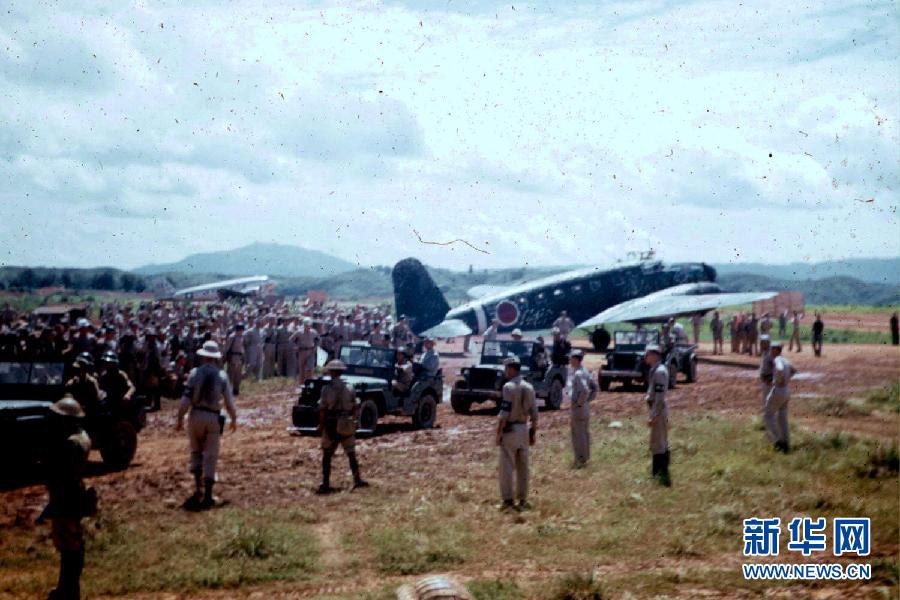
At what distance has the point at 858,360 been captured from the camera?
36.5 meters

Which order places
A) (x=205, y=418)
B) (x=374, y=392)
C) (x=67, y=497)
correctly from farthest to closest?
(x=374, y=392) → (x=205, y=418) → (x=67, y=497)

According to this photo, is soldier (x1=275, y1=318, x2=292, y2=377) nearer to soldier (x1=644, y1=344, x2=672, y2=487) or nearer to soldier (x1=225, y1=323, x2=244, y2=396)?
soldier (x1=225, y1=323, x2=244, y2=396)

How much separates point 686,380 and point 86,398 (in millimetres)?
20720

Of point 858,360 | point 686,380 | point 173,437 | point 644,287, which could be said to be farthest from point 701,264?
point 173,437

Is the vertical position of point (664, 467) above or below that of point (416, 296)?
below

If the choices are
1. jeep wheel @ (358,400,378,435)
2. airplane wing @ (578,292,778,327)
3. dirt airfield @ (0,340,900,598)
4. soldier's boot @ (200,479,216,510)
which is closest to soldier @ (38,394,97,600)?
dirt airfield @ (0,340,900,598)

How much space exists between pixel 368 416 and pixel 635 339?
1226 cm

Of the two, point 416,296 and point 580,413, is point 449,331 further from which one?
point 580,413

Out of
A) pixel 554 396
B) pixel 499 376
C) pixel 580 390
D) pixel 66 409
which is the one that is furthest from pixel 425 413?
pixel 66 409

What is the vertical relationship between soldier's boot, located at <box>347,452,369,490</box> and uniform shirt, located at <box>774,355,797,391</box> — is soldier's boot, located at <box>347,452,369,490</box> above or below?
below

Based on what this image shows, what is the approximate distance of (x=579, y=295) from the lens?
43094 millimetres

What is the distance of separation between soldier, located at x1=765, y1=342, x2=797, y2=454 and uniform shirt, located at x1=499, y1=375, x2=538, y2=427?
5423mm

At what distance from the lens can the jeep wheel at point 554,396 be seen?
74.7 feet

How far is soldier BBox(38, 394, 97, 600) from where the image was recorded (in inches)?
307
